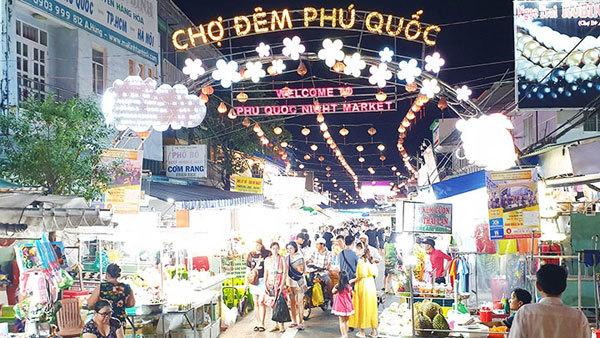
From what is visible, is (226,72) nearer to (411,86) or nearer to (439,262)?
(411,86)

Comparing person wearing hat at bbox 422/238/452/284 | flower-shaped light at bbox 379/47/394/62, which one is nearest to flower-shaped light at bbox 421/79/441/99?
flower-shaped light at bbox 379/47/394/62

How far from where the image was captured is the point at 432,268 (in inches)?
643

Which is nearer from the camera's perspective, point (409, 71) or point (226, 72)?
point (409, 71)

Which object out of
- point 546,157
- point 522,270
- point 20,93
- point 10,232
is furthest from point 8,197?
point 546,157

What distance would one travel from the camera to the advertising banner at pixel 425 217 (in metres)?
9.38

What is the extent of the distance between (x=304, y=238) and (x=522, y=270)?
1029cm

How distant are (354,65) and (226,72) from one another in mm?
3246

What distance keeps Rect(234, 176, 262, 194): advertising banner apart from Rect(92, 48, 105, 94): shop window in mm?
7632

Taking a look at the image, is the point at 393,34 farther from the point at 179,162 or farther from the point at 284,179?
the point at 284,179

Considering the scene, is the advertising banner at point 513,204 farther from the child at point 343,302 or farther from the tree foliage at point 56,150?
the tree foliage at point 56,150

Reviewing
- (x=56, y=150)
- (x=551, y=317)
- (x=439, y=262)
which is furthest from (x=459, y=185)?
(x=551, y=317)

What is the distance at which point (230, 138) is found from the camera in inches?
1298

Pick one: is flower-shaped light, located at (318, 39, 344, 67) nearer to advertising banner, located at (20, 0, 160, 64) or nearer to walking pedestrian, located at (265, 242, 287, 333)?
walking pedestrian, located at (265, 242, 287, 333)

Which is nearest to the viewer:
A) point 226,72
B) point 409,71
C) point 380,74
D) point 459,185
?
point 459,185
